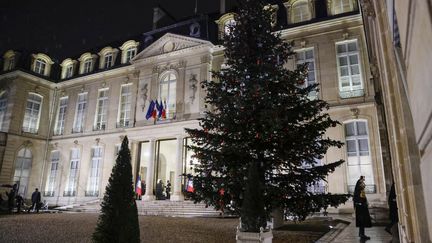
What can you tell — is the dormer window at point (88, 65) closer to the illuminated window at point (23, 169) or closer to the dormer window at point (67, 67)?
the dormer window at point (67, 67)

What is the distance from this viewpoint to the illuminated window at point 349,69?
14.6 m

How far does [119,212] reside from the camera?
11.2 ft

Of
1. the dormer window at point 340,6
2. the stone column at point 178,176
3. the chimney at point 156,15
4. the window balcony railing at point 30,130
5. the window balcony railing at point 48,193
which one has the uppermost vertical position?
the chimney at point 156,15

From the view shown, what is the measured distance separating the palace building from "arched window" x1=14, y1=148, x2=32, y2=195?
0.07 metres

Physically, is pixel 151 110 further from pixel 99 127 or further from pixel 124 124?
pixel 99 127

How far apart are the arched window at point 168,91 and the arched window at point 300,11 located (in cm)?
774

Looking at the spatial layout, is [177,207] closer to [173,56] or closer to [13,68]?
[173,56]

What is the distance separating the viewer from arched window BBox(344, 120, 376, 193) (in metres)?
13.4

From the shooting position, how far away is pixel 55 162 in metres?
21.9

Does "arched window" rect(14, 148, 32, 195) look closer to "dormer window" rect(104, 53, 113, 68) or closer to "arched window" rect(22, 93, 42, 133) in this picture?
"arched window" rect(22, 93, 42, 133)

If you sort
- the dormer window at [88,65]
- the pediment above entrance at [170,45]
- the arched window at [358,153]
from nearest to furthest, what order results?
the arched window at [358,153]
the pediment above entrance at [170,45]
the dormer window at [88,65]

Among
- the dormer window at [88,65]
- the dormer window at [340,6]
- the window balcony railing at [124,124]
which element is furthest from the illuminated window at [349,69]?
the dormer window at [88,65]

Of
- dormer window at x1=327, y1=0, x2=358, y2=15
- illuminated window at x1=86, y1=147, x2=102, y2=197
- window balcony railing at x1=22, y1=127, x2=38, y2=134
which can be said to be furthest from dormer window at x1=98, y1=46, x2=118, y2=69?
dormer window at x1=327, y1=0, x2=358, y2=15

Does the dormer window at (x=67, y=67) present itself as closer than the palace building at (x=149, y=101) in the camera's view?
No
